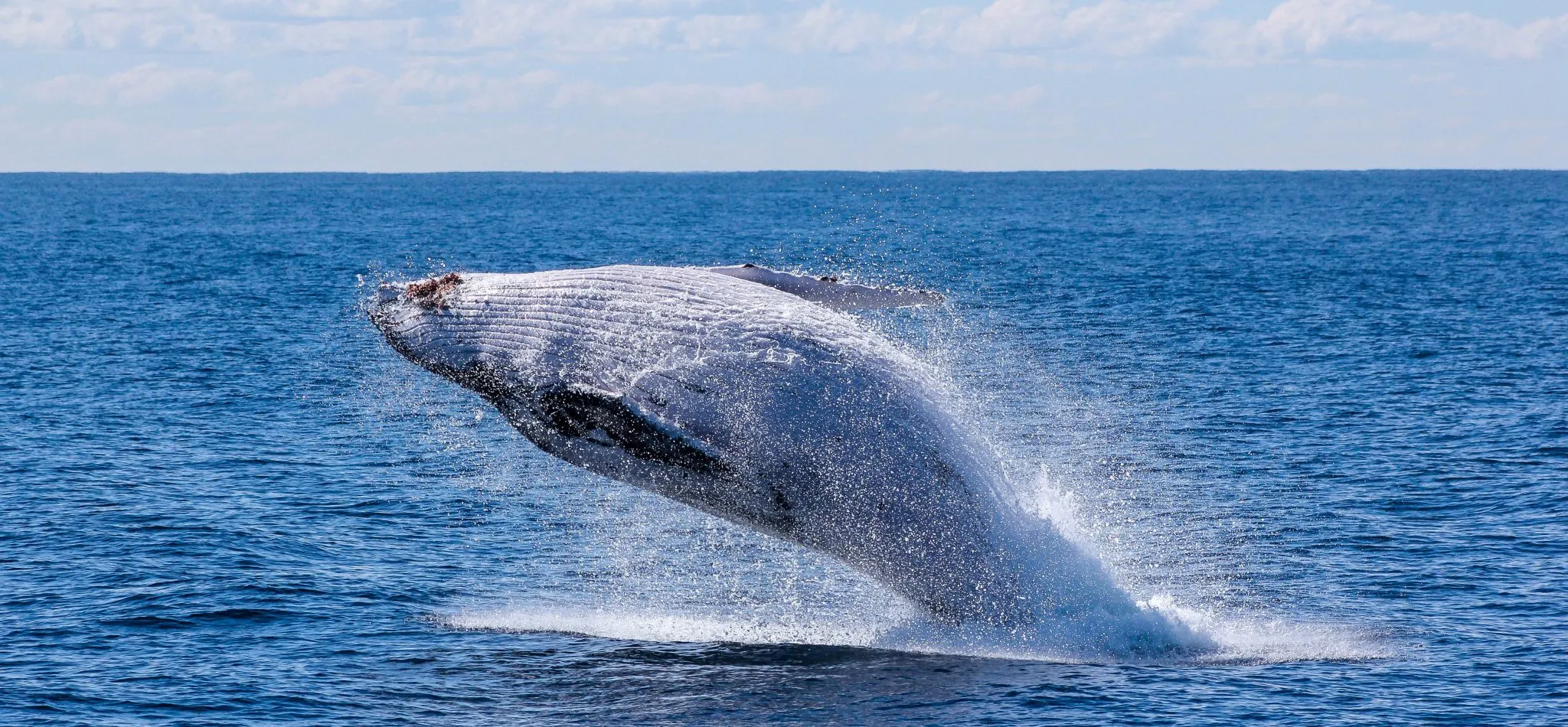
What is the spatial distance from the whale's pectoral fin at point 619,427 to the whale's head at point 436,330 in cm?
63

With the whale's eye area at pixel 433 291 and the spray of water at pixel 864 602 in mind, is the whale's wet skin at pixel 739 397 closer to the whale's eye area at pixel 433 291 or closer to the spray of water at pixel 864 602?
the whale's eye area at pixel 433 291

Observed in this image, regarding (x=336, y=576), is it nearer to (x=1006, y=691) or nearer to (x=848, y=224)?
(x=1006, y=691)

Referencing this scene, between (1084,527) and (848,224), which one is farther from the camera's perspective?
(848,224)

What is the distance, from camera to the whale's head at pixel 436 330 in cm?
1612

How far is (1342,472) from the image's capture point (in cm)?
3017

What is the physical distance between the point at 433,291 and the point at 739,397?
3275 mm

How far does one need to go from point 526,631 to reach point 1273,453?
1726 cm

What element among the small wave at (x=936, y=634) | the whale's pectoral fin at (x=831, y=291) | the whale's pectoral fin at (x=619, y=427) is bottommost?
the small wave at (x=936, y=634)

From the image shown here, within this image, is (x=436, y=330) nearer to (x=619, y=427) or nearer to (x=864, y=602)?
(x=619, y=427)

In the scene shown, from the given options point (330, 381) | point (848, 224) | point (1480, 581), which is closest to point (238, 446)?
point (330, 381)

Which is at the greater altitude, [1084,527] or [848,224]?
[848,224]

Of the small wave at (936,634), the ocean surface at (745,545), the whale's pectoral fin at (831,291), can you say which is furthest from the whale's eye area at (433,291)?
the small wave at (936,634)

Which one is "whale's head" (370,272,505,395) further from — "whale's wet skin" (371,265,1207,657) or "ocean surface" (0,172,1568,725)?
"ocean surface" (0,172,1568,725)

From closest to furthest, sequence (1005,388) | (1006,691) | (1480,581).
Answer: (1006,691) → (1480,581) → (1005,388)
